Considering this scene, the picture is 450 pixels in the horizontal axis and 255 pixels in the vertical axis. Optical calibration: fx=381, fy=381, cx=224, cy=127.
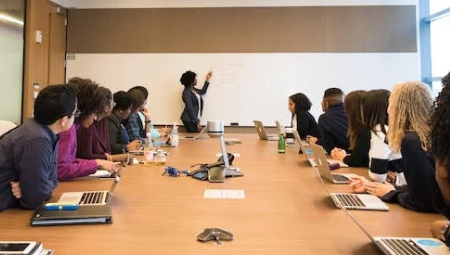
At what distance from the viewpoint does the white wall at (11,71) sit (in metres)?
4.73

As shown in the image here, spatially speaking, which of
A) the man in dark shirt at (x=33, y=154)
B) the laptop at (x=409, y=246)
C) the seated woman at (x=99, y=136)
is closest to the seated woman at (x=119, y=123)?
the seated woman at (x=99, y=136)

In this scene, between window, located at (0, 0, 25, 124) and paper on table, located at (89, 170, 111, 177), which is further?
window, located at (0, 0, 25, 124)

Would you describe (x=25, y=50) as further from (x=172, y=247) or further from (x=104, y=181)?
(x=172, y=247)

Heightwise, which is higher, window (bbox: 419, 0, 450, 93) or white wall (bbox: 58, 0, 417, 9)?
white wall (bbox: 58, 0, 417, 9)

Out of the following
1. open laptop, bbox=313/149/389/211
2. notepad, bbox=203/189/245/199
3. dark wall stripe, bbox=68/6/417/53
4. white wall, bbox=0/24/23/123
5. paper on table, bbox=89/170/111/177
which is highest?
dark wall stripe, bbox=68/6/417/53

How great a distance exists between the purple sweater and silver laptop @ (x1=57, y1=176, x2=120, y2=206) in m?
0.31

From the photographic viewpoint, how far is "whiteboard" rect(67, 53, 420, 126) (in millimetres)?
5891

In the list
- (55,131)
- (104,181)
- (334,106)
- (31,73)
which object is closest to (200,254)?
(55,131)

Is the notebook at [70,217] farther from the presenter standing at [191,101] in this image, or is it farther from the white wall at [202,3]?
the white wall at [202,3]

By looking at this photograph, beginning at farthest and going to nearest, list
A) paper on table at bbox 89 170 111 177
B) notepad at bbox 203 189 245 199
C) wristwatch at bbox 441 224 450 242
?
paper on table at bbox 89 170 111 177 < notepad at bbox 203 189 245 199 < wristwatch at bbox 441 224 450 242

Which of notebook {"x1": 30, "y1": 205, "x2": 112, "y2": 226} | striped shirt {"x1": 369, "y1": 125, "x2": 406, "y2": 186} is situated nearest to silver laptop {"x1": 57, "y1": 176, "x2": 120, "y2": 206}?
notebook {"x1": 30, "y1": 205, "x2": 112, "y2": 226}

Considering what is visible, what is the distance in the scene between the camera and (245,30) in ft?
19.6

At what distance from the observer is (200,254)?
1146mm

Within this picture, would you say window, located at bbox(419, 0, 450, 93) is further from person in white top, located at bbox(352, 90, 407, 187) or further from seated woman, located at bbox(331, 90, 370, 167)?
person in white top, located at bbox(352, 90, 407, 187)
